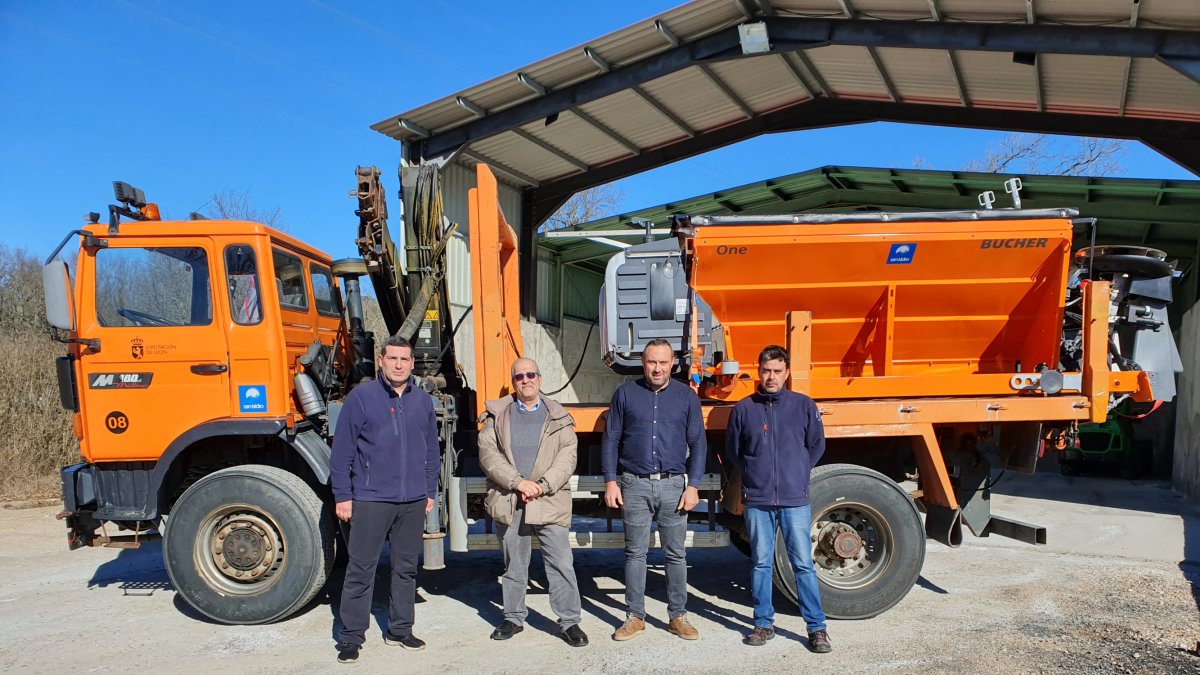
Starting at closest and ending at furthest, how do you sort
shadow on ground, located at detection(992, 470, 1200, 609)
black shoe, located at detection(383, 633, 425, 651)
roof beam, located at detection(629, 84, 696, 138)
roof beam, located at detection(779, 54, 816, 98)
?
black shoe, located at detection(383, 633, 425, 651)
shadow on ground, located at detection(992, 470, 1200, 609)
roof beam, located at detection(779, 54, 816, 98)
roof beam, located at detection(629, 84, 696, 138)

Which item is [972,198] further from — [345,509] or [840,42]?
[345,509]

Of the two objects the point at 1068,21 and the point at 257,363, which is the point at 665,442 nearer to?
the point at 257,363

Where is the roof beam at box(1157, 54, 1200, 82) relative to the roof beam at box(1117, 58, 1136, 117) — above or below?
below

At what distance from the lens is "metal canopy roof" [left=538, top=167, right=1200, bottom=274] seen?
33.9 feet

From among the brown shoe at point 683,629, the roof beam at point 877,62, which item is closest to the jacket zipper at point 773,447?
the brown shoe at point 683,629

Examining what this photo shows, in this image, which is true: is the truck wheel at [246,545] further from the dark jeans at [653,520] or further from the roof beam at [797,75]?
the roof beam at [797,75]

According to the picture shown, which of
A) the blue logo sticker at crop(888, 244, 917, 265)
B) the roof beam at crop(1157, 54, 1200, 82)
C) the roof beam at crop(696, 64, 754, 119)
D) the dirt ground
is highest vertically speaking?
the roof beam at crop(696, 64, 754, 119)

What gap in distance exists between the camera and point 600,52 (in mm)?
9883

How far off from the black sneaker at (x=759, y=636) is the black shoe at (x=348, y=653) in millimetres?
2321

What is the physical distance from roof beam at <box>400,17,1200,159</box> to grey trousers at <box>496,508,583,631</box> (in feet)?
22.5

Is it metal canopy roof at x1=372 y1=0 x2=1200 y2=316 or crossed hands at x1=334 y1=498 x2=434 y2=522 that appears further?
metal canopy roof at x1=372 y1=0 x2=1200 y2=316

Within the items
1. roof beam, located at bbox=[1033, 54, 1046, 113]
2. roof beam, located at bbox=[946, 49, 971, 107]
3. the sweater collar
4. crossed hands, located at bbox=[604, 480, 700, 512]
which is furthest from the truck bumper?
roof beam, located at bbox=[1033, 54, 1046, 113]

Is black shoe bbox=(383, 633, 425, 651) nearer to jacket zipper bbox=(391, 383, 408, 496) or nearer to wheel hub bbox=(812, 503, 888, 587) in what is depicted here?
jacket zipper bbox=(391, 383, 408, 496)

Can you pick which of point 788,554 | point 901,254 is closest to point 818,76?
point 901,254
